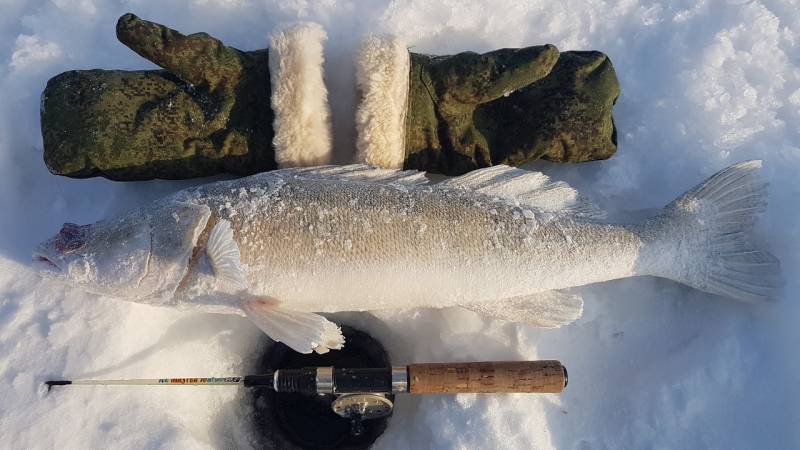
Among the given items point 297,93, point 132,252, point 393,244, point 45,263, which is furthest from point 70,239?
point 393,244

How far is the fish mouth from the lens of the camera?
2098mm

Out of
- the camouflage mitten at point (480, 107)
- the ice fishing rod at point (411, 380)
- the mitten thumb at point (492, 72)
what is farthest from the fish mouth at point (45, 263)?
the mitten thumb at point (492, 72)

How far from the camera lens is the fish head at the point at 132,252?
2.05m

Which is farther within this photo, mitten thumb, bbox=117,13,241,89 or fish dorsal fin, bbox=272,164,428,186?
fish dorsal fin, bbox=272,164,428,186

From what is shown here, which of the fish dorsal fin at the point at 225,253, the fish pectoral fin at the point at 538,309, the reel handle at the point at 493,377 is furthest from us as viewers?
the fish pectoral fin at the point at 538,309

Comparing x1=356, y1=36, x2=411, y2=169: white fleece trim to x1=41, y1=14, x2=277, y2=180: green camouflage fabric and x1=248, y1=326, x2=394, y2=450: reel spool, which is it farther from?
x1=248, y1=326, x2=394, y2=450: reel spool

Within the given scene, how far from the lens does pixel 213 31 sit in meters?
2.79

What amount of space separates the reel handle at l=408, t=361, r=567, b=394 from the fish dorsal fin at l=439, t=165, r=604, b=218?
678mm

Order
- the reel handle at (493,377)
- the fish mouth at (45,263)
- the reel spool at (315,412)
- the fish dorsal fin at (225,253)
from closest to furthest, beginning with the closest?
the fish dorsal fin at (225,253) → the fish mouth at (45,263) → the reel handle at (493,377) → the reel spool at (315,412)

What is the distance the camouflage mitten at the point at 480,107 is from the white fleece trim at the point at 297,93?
0.61ft

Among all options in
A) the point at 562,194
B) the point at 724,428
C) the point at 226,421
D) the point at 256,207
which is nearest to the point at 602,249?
the point at 562,194

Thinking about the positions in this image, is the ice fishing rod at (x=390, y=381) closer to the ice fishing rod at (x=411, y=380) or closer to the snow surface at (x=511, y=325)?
the ice fishing rod at (x=411, y=380)

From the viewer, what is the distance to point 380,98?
2.25m

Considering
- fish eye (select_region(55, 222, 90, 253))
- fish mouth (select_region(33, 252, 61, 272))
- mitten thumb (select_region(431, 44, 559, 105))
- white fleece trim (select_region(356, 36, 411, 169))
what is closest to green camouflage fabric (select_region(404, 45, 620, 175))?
mitten thumb (select_region(431, 44, 559, 105))
